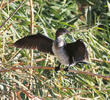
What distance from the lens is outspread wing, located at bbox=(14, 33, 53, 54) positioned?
205cm

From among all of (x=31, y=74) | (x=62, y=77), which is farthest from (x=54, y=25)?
(x=31, y=74)

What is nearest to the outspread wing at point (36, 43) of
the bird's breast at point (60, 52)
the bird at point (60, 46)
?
the bird at point (60, 46)

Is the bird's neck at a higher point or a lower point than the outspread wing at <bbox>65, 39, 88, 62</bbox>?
higher

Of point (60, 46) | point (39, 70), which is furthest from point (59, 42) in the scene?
point (39, 70)

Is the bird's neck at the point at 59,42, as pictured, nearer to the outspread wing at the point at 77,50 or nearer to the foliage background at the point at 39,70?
the outspread wing at the point at 77,50

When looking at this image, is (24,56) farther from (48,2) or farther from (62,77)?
(48,2)

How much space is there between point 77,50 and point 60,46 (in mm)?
102

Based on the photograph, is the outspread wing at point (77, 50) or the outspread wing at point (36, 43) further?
the outspread wing at point (36, 43)

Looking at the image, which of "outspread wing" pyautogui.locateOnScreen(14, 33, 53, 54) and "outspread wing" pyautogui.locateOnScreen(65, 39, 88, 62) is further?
"outspread wing" pyautogui.locateOnScreen(14, 33, 53, 54)

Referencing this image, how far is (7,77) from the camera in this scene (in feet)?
6.79

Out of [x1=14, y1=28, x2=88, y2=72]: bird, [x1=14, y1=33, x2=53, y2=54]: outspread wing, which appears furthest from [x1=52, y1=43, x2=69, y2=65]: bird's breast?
[x1=14, y1=33, x2=53, y2=54]: outspread wing

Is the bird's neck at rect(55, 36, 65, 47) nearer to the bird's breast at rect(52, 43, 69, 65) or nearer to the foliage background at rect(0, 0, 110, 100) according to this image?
the bird's breast at rect(52, 43, 69, 65)

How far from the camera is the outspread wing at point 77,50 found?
1.92 metres

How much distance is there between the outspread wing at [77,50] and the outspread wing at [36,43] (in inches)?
5.5
